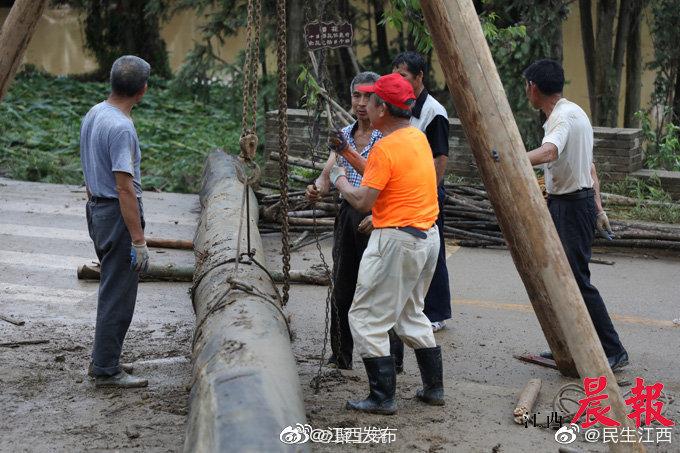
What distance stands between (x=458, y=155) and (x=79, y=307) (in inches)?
232

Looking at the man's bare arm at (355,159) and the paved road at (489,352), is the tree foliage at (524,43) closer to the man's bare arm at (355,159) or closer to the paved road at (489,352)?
the paved road at (489,352)

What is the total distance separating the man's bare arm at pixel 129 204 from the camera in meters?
5.98

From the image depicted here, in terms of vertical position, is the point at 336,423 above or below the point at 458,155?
below

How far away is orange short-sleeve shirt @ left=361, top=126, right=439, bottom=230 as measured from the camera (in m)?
5.52

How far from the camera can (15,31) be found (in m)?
6.59

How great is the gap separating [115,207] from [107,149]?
14.5 inches

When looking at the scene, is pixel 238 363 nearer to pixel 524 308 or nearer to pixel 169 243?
pixel 524 308

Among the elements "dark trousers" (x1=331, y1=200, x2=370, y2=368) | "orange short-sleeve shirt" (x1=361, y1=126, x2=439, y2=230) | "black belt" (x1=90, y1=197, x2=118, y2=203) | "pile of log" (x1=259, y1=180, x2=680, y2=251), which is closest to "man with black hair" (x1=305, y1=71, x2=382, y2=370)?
"dark trousers" (x1=331, y1=200, x2=370, y2=368)

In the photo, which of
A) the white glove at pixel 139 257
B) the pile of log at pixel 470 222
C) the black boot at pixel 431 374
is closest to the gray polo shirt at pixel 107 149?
the white glove at pixel 139 257

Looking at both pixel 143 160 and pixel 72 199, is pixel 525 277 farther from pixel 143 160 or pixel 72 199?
pixel 143 160

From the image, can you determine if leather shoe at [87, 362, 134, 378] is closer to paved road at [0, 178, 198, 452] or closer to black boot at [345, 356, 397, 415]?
paved road at [0, 178, 198, 452]

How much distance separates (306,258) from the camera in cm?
1009

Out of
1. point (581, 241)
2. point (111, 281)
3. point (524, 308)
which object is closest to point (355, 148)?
point (581, 241)

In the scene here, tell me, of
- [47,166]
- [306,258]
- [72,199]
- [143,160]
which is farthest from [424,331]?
[143,160]
